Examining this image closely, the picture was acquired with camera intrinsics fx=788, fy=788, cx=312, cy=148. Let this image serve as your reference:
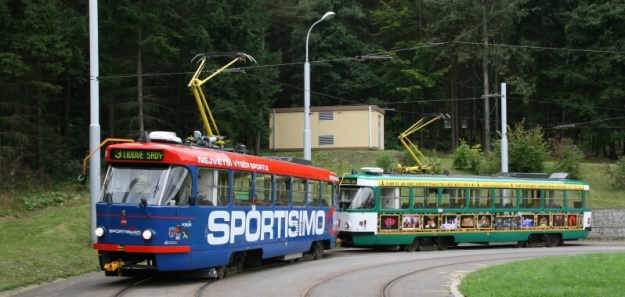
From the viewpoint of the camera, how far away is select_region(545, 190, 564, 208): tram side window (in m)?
32.9

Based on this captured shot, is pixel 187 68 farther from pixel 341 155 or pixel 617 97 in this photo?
pixel 617 97

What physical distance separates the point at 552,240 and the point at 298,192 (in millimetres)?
15992

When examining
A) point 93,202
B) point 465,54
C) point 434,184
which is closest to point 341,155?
point 465,54

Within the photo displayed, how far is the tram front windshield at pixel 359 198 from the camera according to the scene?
27.4m

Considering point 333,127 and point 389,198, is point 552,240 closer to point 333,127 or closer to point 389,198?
point 389,198

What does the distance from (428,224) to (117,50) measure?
75.6 feet

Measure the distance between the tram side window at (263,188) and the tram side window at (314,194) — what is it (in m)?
2.99

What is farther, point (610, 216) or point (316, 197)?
point (610, 216)

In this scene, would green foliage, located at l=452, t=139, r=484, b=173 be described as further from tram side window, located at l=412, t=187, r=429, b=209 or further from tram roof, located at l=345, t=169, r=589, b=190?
tram side window, located at l=412, t=187, r=429, b=209

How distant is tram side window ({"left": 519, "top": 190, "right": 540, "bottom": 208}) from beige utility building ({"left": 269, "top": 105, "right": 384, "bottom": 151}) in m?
19.6

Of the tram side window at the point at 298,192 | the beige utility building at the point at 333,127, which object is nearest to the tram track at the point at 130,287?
the tram side window at the point at 298,192

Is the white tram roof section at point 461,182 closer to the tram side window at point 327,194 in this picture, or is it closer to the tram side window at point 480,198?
the tram side window at point 480,198

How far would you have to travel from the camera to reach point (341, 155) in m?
49.7

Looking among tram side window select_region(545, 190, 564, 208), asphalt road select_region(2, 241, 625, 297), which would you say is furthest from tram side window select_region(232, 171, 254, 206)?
tram side window select_region(545, 190, 564, 208)
